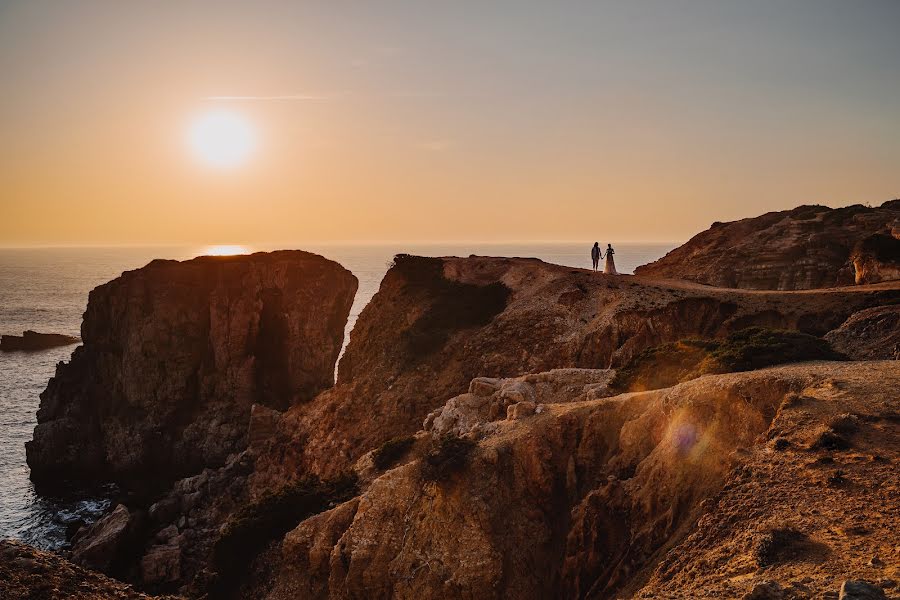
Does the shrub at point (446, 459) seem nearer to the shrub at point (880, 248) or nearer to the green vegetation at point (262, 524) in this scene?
the green vegetation at point (262, 524)

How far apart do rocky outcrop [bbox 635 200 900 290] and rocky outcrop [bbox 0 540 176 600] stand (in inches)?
1778

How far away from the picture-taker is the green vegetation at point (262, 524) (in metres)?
21.4

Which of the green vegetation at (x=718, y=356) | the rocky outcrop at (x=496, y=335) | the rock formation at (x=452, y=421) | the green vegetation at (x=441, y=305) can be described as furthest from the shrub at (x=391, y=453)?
the green vegetation at (x=441, y=305)

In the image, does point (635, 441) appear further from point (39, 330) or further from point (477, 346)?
point (39, 330)

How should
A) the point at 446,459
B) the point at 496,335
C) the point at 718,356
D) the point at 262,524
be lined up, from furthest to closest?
the point at 496,335
the point at 262,524
the point at 718,356
the point at 446,459

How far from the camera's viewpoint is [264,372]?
54594mm

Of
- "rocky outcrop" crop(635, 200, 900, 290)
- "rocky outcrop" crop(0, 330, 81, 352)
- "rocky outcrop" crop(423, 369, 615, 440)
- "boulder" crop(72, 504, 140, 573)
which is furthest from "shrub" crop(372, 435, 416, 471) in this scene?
"rocky outcrop" crop(0, 330, 81, 352)

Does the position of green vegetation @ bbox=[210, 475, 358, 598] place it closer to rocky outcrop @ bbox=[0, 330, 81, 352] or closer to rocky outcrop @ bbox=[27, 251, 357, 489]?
rocky outcrop @ bbox=[27, 251, 357, 489]

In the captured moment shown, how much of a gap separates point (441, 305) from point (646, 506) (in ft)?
96.0

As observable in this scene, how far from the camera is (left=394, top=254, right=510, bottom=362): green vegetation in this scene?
129ft

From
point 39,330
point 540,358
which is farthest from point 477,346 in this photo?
point 39,330

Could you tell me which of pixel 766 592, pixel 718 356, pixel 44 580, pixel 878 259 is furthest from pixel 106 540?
pixel 878 259

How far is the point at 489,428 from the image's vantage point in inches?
795

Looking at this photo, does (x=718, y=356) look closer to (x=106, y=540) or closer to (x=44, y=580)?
(x=44, y=580)
